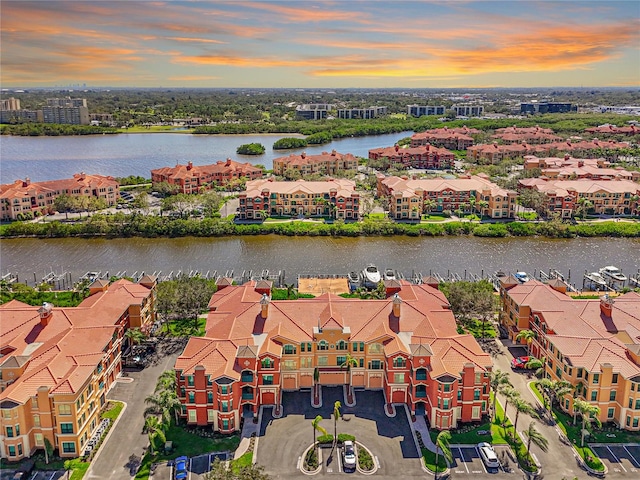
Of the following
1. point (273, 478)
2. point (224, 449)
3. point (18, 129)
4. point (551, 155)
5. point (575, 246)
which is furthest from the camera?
point (18, 129)

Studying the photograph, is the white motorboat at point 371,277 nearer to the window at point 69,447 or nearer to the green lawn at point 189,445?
the green lawn at point 189,445

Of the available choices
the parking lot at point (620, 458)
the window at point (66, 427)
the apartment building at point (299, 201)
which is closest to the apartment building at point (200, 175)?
the apartment building at point (299, 201)

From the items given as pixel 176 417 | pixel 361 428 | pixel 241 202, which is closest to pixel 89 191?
pixel 241 202

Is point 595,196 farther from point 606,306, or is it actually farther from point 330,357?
point 330,357

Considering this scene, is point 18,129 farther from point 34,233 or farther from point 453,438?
point 453,438

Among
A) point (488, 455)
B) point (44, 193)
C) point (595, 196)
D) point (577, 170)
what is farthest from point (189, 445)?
point (577, 170)
